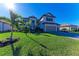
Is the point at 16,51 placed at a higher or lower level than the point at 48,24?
lower

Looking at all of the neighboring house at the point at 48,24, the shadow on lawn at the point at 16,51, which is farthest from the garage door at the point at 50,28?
the shadow on lawn at the point at 16,51

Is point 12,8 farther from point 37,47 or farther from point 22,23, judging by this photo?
→ point 37,47

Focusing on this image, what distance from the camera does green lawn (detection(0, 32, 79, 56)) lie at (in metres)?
3.08

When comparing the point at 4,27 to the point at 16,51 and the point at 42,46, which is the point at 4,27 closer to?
the point at 16,51

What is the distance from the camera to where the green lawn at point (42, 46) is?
121 inches

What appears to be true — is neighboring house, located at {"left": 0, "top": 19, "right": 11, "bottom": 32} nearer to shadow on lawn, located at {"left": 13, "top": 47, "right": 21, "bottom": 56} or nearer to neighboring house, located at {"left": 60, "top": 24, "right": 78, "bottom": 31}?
shadow on lawn, located at {"left": 13, "top": 47, "right": 21, "bottom": 56}

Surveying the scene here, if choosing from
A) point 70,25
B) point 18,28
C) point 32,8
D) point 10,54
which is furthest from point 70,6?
point 10,54

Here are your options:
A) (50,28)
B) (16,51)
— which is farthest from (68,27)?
(16,51)

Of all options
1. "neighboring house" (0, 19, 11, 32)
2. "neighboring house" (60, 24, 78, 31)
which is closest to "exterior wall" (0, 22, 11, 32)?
"neighboring house" (0, 19, 11, 32)

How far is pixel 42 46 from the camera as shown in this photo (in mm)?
3096

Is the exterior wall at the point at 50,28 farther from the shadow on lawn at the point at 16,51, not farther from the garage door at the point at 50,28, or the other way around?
the shadow on lawn at the point at 16,51

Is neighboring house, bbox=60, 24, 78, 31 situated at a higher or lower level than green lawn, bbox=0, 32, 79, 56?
higher

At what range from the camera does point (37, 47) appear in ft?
10.2

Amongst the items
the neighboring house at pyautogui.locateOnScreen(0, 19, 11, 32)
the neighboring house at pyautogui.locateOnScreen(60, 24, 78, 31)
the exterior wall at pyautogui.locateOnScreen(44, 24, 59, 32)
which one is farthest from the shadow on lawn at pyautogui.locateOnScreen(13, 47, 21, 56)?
the neighboring house at pyautogui.locateOnScreen(60, 24, 78, 31)
